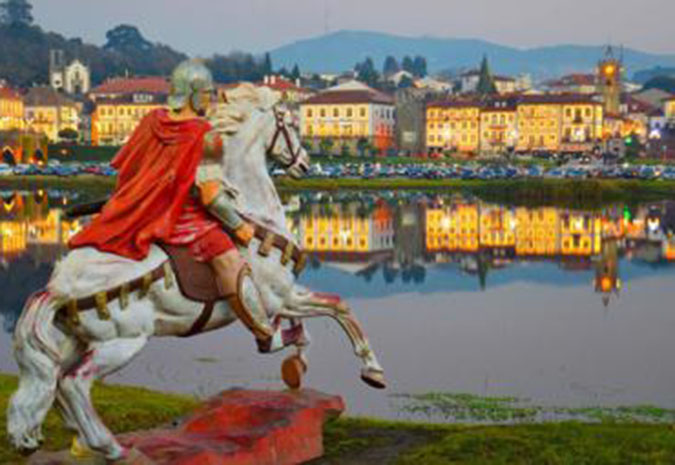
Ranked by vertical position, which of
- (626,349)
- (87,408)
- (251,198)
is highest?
(251,198)

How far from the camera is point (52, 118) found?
469 feet

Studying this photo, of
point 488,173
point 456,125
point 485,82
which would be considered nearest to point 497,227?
point 488,173

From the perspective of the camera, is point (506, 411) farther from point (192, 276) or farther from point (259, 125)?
point (192, 276)

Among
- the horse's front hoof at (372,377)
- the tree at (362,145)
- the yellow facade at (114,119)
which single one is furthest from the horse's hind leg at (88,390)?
the yellow facade at (114,119)

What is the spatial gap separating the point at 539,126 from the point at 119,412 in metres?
124

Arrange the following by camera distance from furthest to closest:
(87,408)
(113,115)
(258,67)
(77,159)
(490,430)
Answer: (258,67) → (113,115) → (77,159) → (490,430) → (87,408)

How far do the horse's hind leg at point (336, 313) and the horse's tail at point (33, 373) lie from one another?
2282 millimetres

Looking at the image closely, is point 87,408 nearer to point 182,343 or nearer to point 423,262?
point 182,343

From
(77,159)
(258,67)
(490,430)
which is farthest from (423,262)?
(258,67)

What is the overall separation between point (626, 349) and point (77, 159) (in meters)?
94.2

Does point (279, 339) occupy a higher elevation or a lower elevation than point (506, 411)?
higher

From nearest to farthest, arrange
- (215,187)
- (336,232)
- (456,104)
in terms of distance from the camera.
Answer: (215,187), (336,232), (456,104)

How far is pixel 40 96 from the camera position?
472 ft

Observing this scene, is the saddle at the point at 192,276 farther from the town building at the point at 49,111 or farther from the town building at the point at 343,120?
the town building at the point at 49,111
